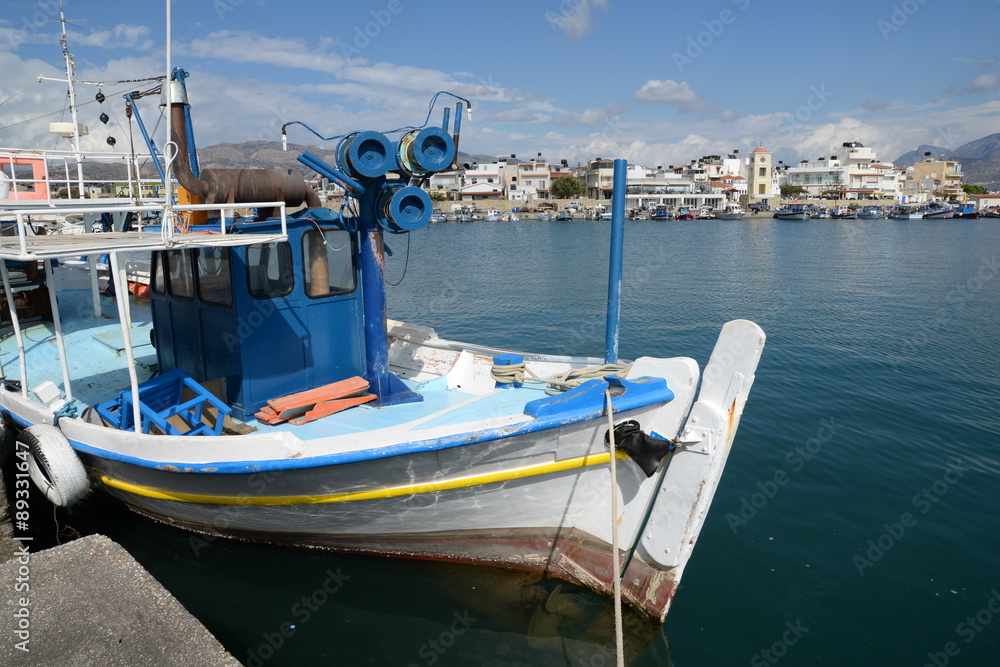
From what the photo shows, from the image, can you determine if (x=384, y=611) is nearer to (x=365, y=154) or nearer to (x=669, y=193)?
(x=365, y=154)

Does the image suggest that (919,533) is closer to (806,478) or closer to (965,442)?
(806,478)

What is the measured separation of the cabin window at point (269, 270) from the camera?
667 centimetres

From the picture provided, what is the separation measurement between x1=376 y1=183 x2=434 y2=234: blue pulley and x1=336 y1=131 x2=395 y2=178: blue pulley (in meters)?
0.26

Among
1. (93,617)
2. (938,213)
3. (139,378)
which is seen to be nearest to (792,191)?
(938,213)

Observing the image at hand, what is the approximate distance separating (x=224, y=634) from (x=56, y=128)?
10.8m

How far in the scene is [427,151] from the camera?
623 cm

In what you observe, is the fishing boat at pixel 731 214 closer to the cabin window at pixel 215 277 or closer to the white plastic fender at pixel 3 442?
the cabin window at pixel 215 277

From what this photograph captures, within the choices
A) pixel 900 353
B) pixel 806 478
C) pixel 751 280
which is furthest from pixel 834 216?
pixel 806 478

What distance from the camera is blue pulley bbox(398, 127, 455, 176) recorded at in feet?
20.2

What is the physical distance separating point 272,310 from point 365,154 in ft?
6.41

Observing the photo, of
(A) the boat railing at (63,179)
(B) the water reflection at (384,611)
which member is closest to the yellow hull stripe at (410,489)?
(B) the water reflection at (384,611)

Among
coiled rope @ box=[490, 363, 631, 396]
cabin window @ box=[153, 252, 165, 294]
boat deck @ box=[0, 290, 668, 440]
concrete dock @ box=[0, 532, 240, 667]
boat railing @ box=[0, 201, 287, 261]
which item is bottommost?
concrete dock @ box=[0, 532, 240, 667]

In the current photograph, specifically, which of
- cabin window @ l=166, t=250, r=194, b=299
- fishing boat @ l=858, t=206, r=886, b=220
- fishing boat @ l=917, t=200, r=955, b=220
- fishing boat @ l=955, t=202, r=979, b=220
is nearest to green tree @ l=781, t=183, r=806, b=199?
fishing boat @ l=858, t=206, r=886, b=220

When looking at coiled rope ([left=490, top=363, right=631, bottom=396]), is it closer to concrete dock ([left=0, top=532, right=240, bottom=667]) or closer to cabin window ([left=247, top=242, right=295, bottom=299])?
cabin window ([left=247, top=242, right=295, bottom=299])
